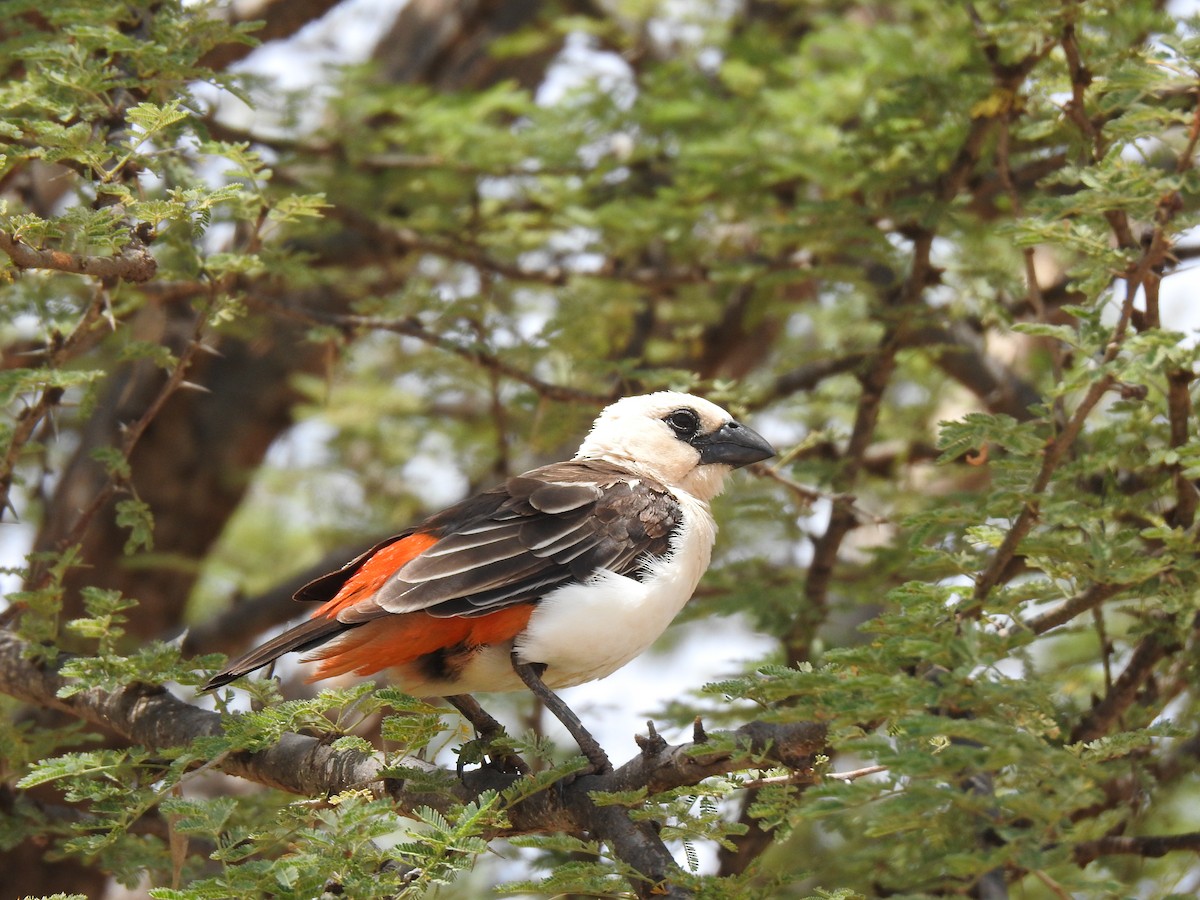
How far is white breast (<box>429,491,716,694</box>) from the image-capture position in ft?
13.0

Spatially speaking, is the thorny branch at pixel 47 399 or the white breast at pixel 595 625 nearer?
the white breast at pixel 595 625

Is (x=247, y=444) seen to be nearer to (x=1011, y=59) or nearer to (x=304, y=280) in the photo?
(x=304, y=280)

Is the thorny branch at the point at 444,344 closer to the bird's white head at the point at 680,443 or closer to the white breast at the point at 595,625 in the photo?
the bird's white head at the point at 680,443

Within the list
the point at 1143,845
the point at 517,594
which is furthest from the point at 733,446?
the point at 1143,845

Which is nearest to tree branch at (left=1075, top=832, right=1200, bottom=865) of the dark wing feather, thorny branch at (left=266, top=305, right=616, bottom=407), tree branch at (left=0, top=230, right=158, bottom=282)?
the dark wing feather

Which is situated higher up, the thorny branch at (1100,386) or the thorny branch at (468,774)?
the thorny branch at (1100,386)

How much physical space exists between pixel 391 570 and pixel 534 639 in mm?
495

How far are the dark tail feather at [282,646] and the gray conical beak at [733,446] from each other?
69.8 inches

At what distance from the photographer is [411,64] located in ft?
30.2

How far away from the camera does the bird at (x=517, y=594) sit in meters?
3.77

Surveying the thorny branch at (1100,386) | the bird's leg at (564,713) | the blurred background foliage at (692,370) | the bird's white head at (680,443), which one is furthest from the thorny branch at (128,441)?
the thorny branch at (1100,386)

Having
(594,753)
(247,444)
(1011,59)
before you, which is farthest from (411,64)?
(594,753)

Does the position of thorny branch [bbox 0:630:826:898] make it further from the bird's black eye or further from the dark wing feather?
the bird's black eye

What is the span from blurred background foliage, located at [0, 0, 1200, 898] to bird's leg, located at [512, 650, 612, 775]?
1.10 feet
